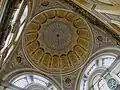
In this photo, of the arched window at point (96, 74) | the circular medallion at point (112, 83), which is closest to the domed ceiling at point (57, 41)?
the arched window at point (96, 74)

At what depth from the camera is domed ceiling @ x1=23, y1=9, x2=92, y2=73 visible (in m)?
15.5

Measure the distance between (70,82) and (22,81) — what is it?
268 cm

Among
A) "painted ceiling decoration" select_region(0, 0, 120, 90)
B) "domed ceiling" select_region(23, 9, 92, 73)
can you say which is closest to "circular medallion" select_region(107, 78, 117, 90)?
"painted ceiling decoration" select_region(0, 0, 120, 90)

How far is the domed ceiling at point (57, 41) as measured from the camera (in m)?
15.5

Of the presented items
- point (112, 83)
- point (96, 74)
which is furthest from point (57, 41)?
point (112, 83)

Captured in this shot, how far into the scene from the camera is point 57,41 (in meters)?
16.3

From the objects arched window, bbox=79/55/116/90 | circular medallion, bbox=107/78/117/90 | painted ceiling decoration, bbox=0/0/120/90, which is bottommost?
circular medallion, bbox=107/78/117/90

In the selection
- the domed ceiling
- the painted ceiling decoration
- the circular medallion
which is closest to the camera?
the circular medallion

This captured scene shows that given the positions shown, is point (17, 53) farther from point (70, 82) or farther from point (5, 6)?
point (5, 6)

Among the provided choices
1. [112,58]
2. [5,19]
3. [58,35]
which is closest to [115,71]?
→ [112,58]

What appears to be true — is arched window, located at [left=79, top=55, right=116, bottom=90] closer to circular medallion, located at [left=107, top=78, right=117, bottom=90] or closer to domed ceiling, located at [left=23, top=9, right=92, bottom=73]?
circular medallion, located at [left=107, top=78, right=117, bottom=90]

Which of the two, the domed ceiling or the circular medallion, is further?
the domed ceiling

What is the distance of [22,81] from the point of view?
15.4 m

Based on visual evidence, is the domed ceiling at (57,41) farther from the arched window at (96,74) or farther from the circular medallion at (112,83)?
the circular medallion at (112,83)
